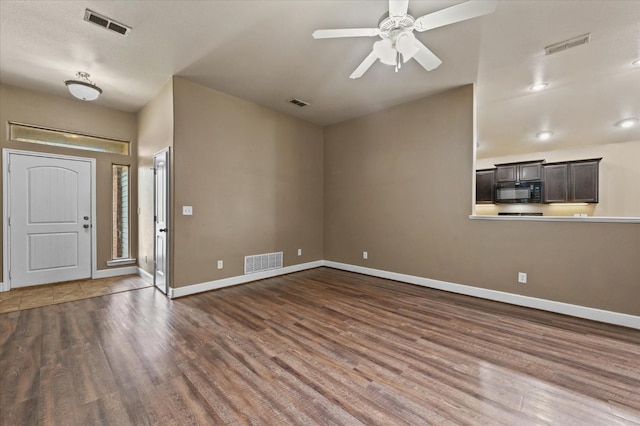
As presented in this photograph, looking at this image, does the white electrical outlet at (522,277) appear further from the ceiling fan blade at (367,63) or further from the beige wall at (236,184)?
the beige wall at (236,184)

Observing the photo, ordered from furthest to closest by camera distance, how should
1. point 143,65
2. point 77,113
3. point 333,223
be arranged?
point 333,223
point 77,113
point 143,65

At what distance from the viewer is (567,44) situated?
9.71 ft

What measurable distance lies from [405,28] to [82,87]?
13.3ft

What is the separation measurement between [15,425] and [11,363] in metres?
0.97

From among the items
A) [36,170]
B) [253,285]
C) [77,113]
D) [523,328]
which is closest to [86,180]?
[36,170]

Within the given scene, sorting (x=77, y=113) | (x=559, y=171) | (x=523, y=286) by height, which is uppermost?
(x=77, y=113)

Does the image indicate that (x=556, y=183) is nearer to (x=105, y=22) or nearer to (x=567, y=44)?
(x=567, y=44)

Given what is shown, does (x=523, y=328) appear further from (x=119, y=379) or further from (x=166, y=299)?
(x=166, y=299)

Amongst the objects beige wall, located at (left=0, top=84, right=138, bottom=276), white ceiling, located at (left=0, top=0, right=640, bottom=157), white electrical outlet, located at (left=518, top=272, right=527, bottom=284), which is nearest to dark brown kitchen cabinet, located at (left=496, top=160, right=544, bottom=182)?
white ceiling, located at (left=0, top=0, right=640, bottom=157)

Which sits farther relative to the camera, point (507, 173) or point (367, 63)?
point (507, 173)

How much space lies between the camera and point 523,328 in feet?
9.55

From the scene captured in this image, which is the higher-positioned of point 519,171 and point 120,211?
point 519,171

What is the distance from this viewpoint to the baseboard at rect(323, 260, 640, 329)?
299cm

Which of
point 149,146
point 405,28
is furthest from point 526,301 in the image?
point 149,146
